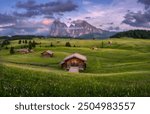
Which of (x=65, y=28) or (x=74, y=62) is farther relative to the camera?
(x=65, y=28)

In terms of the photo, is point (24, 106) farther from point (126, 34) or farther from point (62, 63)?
point (126, 34)

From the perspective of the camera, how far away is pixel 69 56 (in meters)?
99.1

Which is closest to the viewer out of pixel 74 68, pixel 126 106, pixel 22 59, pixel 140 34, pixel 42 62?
pixel 126 106

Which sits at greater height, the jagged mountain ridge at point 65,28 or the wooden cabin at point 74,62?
the jagged mountain ridge at point 65,28

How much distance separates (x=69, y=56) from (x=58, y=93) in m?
82.8

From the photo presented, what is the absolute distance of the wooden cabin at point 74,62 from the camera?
306 feet

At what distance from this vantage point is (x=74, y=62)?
10025cm

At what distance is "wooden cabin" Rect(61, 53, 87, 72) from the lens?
306 feet

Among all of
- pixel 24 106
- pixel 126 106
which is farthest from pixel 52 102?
pixel 126 106

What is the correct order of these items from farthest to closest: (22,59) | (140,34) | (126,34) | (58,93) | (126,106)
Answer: (126,34)
(140,34)
(22,59)
(58,93)
(126,106)

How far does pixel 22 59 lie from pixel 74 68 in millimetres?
22981

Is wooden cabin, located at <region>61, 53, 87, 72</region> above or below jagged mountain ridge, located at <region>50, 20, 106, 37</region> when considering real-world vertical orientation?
below

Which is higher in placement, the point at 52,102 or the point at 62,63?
the point at 52,102

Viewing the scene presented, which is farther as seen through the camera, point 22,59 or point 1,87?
point 22,59
